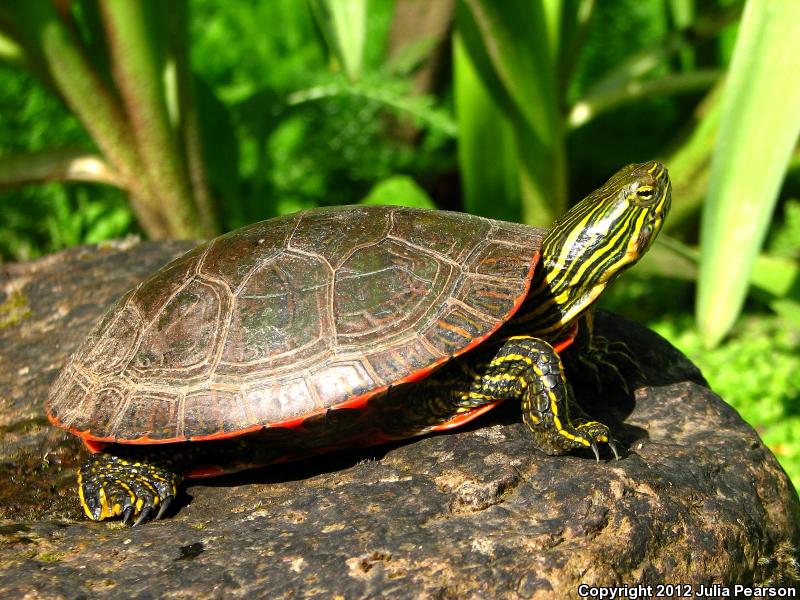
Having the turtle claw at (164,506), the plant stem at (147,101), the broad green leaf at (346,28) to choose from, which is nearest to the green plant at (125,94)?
the plant stem at (147,101)

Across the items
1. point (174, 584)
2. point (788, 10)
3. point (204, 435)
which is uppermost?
point (788, 10)

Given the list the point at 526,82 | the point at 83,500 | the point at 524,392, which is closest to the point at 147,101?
the point at 526,82

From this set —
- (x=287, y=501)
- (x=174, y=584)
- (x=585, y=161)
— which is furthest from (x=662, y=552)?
(x=585, y=161)

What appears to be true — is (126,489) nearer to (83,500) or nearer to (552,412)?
(83,500)

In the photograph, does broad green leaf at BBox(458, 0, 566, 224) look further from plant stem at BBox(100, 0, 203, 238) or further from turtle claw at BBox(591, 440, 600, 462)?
turtle claw at BBox(591, 440, 600, 462)

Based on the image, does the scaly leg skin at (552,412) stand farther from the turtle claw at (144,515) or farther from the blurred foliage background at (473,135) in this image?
the blurred foliage background at (473,135)

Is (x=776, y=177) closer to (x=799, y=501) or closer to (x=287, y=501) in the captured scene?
(x=799, y=501)

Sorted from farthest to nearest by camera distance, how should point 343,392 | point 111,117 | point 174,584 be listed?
point 111,117, point 343,392, point 174,584
